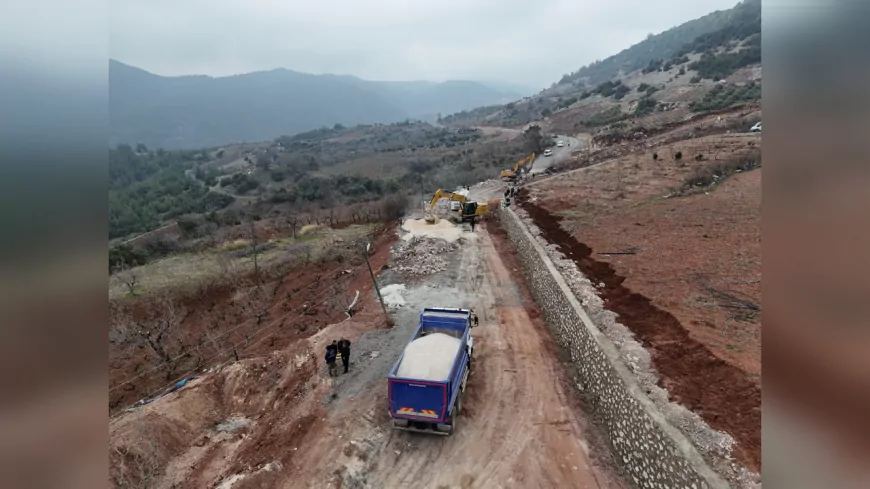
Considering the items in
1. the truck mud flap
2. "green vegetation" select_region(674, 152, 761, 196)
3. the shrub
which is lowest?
the truck mud flap

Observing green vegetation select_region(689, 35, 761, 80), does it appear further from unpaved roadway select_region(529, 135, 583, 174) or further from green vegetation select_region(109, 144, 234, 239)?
green vegetation select_region(109, 144, 234, 239)

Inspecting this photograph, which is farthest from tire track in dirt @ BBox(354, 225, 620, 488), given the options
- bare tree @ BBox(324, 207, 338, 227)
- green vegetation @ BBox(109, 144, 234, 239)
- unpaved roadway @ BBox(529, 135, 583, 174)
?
green vegetation @ BBox(109, 144, 234, 239)

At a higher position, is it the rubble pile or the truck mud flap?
the rubble pile

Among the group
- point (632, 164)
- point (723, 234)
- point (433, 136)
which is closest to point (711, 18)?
point (433, 136)

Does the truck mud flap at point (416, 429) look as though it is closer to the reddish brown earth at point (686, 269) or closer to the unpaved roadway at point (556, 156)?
the reddish brown earth at point (686, 269)

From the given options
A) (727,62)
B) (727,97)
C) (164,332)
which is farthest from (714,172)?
(727,62)
